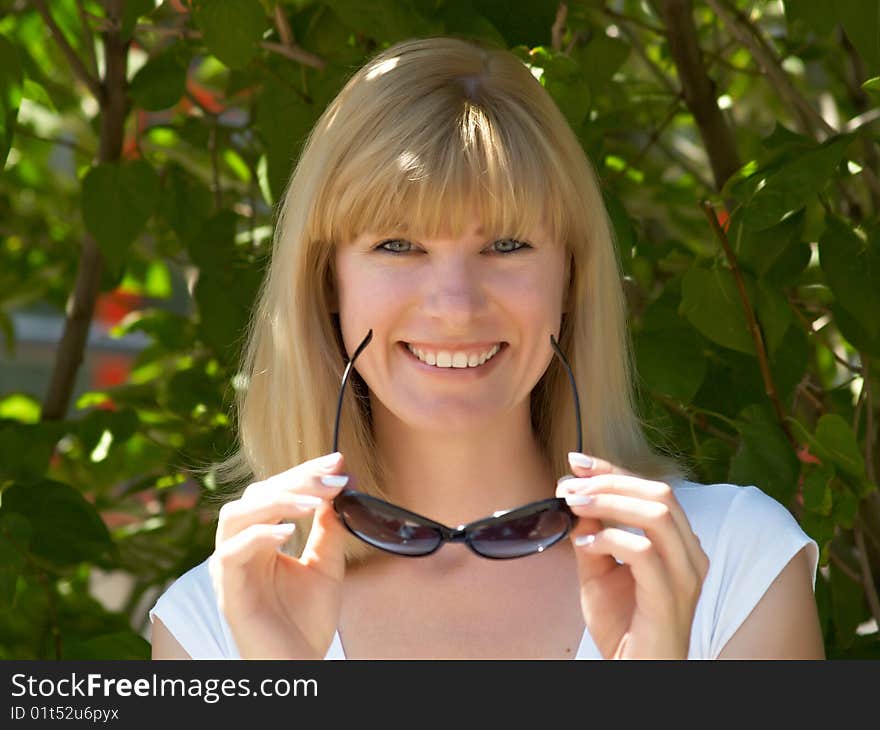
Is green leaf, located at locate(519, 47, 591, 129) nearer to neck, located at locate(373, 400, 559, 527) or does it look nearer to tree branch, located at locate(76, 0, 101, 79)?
neck, located at locate(373, 400, 559, 527)

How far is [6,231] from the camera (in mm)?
3637

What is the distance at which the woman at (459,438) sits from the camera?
1.62 m

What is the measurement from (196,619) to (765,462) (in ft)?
2.93

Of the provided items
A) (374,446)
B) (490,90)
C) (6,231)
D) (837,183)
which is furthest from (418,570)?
(6,231)

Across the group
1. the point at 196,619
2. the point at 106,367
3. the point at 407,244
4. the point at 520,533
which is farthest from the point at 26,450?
the point at 106,367

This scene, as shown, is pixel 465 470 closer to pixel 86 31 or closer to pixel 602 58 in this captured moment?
pixel 602 58

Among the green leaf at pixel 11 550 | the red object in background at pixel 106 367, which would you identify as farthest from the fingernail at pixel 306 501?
the red object in background at pixel 106 367

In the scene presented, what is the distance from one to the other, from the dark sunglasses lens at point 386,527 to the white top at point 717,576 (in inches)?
14.8

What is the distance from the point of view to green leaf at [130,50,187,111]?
255cm

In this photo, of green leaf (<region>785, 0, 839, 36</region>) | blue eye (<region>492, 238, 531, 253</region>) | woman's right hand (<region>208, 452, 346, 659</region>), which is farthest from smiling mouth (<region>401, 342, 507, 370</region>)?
green leaf (<region>785, 0, 839, 36</region>)

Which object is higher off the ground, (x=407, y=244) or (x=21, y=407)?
(x=407, y=244)

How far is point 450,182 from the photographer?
5.94 ft

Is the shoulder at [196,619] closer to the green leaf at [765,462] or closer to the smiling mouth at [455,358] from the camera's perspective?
the smiling mouth at [455,358]

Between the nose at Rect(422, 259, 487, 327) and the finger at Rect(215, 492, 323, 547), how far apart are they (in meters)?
0.32
